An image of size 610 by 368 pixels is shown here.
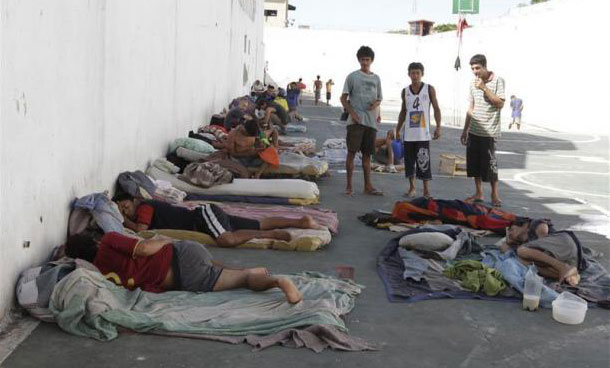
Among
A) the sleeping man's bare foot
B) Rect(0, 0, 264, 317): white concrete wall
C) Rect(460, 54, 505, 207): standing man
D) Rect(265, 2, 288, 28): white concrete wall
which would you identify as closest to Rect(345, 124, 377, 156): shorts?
Rect(460, 54, 505, 207): standing man

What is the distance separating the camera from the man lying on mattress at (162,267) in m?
4.57

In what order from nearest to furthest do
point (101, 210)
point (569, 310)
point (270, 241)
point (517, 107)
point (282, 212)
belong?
1. point (569, 310)
2. point (101, 210)
3. point (270, 241)
4. point (282, 212)
5. point (517, 107)

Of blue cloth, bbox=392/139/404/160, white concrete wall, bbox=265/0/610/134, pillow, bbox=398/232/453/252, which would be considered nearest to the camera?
pillow, bbox=398/232/453/252

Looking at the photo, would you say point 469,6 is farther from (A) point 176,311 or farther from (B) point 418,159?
(A) point 176,311

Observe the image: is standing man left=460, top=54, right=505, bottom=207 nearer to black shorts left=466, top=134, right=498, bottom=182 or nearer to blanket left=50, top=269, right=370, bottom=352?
black shorts left=466, top=134, right=498, bottom=182

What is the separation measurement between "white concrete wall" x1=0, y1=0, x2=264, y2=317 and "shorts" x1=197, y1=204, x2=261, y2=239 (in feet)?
3.29

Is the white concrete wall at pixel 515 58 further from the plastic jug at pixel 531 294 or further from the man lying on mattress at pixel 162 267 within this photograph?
the man lying on mattress at pixel 162 267

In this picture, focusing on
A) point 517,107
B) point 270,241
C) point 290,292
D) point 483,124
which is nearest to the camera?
point 290,292

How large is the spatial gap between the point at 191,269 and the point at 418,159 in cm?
504

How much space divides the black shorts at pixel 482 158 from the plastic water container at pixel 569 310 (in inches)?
164

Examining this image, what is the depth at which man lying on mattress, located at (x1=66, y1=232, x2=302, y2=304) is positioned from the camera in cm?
457

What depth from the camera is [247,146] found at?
9633 mm

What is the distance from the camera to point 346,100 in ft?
29.4

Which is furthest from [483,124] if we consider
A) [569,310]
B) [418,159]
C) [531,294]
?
[569,310]
